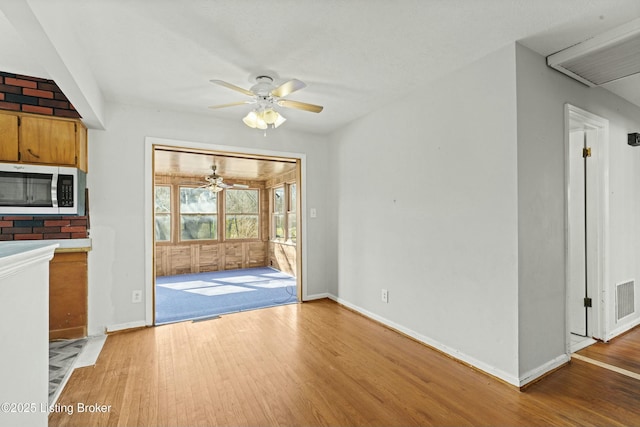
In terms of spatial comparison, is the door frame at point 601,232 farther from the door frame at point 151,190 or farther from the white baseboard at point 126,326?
the white baseboard at point 126,326

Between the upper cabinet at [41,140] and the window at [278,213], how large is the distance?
4624 mm

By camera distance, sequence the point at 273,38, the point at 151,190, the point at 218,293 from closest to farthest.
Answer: the point at 273,38 → the point at 151,190 → the point at 218,293

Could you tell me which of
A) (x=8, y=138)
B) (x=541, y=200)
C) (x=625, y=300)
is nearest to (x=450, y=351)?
(x=541, y=200)

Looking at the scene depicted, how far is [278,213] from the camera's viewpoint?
7.61 m

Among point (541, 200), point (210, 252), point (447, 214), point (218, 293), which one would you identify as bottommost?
point (218, 293)

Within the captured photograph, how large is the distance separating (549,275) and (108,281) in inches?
163

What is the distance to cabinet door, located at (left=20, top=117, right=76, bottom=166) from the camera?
2.74 meters

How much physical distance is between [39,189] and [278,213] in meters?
5.11

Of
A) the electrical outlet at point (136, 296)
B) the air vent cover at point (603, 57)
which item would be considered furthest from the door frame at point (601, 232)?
the electrical outlet at point (136, 296)

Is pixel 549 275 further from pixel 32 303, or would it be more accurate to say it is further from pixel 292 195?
pixel 292 195

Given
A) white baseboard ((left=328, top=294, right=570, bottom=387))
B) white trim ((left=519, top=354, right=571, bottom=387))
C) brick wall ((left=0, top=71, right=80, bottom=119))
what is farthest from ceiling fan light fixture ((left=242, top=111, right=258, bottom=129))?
white trim ((left=519, top=354, right=571, bottom=387))

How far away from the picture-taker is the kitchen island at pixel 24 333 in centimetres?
107

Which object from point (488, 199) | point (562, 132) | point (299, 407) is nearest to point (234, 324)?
point (299, 407)

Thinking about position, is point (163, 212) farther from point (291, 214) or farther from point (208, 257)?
point (291, 214)
